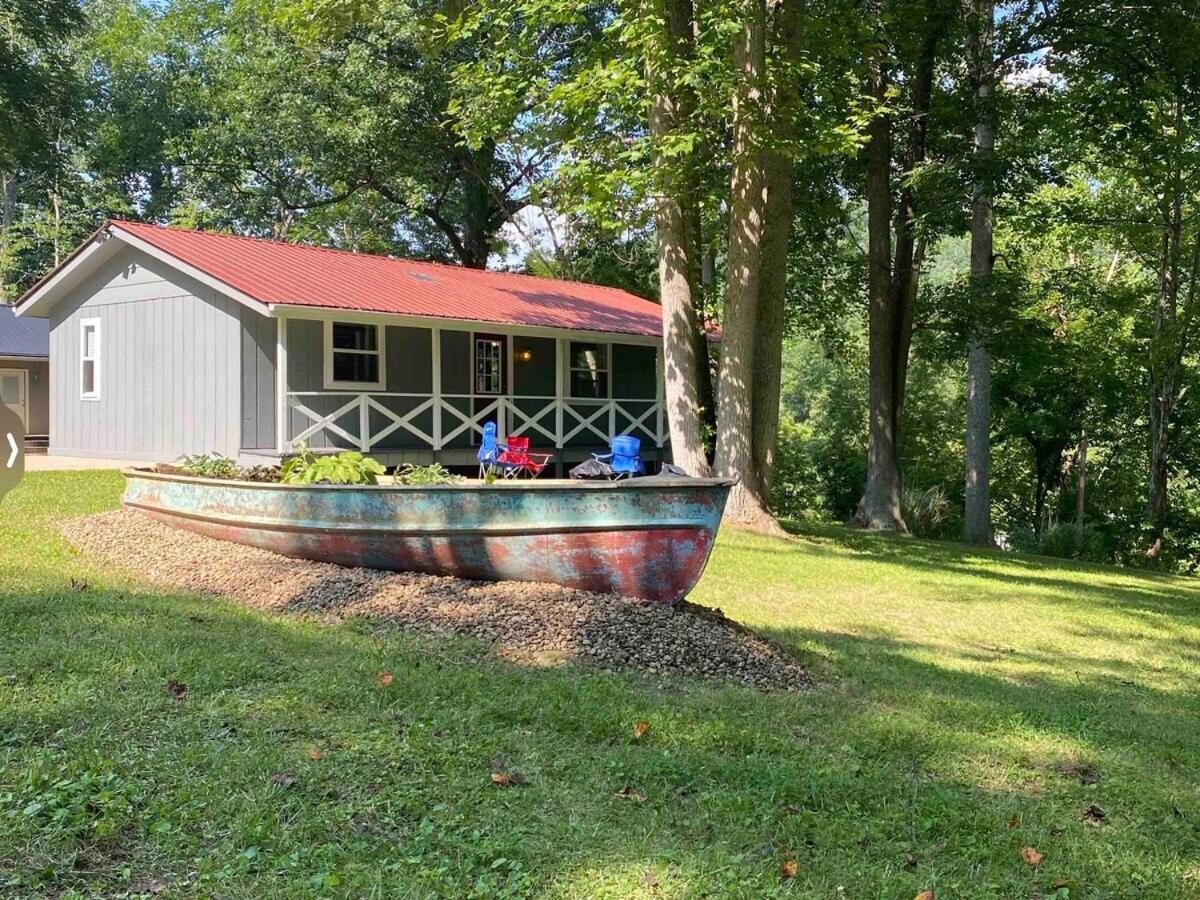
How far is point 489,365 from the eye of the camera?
1962 cm

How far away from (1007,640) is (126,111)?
32.7m

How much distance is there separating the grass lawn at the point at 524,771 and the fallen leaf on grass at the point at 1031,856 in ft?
0.14

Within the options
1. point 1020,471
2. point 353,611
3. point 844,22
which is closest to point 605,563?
point 353,611

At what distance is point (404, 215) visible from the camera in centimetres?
2978

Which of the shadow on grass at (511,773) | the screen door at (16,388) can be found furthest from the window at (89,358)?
the shadow on grass at (511,773)

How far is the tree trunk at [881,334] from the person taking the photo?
17234 millimetres

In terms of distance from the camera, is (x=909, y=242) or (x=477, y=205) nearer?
(x=909, y=242)

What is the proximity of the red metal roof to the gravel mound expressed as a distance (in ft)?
25.7

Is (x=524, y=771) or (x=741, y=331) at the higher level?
(x=741, y=331)

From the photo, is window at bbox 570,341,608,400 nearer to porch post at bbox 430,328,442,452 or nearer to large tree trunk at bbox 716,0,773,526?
porch post at bbox 430,328,442,452

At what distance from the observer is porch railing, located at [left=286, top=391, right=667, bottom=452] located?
16267 millimetres

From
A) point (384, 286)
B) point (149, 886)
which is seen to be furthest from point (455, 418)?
point (149, 886)

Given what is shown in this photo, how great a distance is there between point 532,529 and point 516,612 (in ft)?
2.16

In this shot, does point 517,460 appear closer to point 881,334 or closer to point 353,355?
point 353,355
